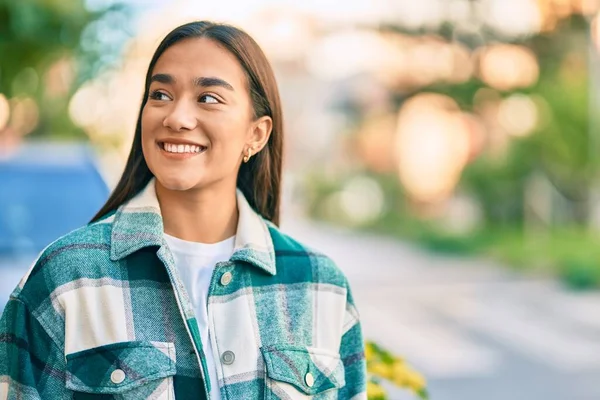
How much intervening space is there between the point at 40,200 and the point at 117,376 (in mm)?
3683

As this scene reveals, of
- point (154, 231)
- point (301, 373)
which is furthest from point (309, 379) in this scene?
point (154, 231)

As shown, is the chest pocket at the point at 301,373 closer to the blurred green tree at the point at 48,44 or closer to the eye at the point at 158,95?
the eye at the point at 158,95

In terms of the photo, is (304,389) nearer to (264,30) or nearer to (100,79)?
(100,79)

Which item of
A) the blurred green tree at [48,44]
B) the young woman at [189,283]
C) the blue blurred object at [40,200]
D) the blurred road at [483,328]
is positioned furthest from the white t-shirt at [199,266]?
the blurred green tree at [48,44]

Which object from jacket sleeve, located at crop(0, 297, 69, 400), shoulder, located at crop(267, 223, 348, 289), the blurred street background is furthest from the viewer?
the blurred street background

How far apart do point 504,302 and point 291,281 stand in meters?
11.1

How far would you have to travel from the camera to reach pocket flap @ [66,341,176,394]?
1645 mm

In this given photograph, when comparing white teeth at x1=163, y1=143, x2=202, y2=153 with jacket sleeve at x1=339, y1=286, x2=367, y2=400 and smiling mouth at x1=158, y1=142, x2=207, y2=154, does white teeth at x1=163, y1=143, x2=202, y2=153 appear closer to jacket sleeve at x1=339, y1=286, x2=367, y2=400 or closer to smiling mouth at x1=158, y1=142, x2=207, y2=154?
smiling mouth at x1=158, y1=142, x2=207, y2=154

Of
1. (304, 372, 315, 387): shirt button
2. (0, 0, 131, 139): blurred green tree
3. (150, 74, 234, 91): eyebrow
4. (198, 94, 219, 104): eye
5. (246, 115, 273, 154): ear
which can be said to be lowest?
(304, 372, 315, 387): shirt button

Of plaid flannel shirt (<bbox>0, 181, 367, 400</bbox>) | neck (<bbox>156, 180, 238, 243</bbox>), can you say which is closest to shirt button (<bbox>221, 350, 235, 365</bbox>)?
plaid flannel shirt (<bbox>0, 181, 367, 400</bbox>)

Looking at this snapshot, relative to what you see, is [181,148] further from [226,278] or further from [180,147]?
[226,278]

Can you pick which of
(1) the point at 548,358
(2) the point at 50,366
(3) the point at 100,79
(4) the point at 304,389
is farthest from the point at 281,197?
(3) the point at 100,79

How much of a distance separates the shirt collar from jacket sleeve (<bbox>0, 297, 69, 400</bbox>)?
186mm

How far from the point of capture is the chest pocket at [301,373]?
176 cm
